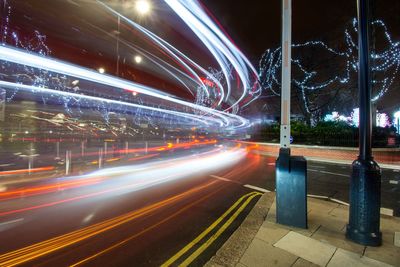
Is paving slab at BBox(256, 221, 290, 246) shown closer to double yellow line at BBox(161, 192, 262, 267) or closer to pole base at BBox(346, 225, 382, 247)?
double yellow line at BBox(161, 192, 262, 267)

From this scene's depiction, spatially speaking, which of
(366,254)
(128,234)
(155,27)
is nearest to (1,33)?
(155,27)

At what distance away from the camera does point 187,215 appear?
5785mm

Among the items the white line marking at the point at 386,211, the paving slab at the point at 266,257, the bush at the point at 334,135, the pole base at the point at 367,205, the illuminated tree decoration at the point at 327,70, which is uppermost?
the illuminated tree decoration at the point at 327,70

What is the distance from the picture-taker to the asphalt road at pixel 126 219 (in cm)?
396

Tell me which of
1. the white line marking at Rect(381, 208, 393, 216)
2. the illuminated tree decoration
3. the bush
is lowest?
the white line marking at Rect(381, 208, 393, 216)

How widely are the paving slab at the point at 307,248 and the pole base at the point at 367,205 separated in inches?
21.2

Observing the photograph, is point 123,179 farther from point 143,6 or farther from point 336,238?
point 143,6

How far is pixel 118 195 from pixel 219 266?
4840mm

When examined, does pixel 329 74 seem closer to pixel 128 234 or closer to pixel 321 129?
pixel 321 129

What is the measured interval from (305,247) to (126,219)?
3640 millimetres

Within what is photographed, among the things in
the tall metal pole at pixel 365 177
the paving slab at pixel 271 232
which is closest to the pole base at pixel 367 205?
the tall metal pole at pixel 365 177

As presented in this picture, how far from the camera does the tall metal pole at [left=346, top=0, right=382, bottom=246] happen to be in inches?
152

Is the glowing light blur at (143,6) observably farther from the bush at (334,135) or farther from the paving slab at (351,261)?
the bush at (334,135)

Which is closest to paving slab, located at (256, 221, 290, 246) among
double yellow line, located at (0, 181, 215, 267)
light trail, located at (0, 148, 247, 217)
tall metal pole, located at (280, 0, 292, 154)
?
tall metal pole, located at (280, 0, 292, 154)
